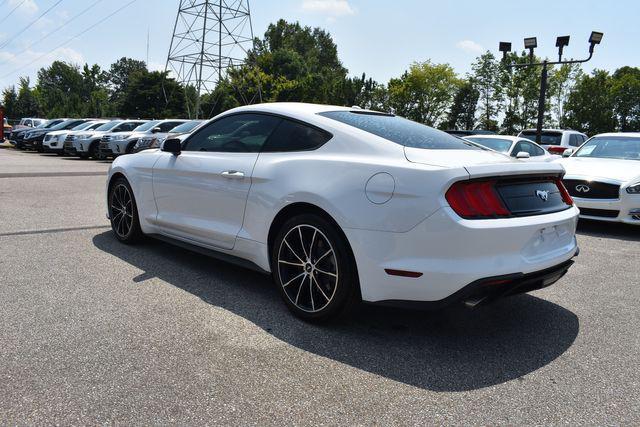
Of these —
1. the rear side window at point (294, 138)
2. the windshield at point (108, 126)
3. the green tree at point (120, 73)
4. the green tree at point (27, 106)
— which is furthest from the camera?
the green tree at point (120, 73)

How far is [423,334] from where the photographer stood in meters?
3.37

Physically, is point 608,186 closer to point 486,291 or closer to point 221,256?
point 486,291

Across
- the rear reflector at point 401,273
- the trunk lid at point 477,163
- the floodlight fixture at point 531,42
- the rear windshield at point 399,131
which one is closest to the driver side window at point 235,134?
the rear windshield at point 399,131

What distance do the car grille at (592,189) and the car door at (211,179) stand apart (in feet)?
17.6

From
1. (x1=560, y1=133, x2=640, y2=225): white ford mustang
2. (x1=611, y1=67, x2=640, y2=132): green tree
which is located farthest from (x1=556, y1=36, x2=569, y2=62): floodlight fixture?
(x1=611, y1=67, x2=640, y2=132): green tree

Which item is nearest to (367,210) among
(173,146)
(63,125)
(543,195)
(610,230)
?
(543,195)

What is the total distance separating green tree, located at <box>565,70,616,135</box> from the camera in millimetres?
49844

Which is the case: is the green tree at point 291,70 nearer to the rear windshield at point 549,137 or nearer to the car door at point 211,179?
the rear windshield at point 549,137

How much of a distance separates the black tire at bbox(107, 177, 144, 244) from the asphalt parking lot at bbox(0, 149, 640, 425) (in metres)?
0.56

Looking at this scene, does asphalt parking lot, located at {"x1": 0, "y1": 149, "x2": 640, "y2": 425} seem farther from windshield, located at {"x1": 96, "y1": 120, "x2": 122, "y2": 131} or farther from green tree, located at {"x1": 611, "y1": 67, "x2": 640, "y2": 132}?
green tree, located at {"x1": 611, "y1": 67, "x2": 640, "y2": 132}

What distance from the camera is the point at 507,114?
169 ft

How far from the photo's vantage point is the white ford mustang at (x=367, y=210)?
2875mm

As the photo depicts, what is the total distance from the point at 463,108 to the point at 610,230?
53.2 meters

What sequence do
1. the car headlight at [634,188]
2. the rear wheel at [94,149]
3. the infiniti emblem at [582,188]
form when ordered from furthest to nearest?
the rear wheel at [94,149]
the infiniti emblem at [582,188]
the car headlight at [634,188]
